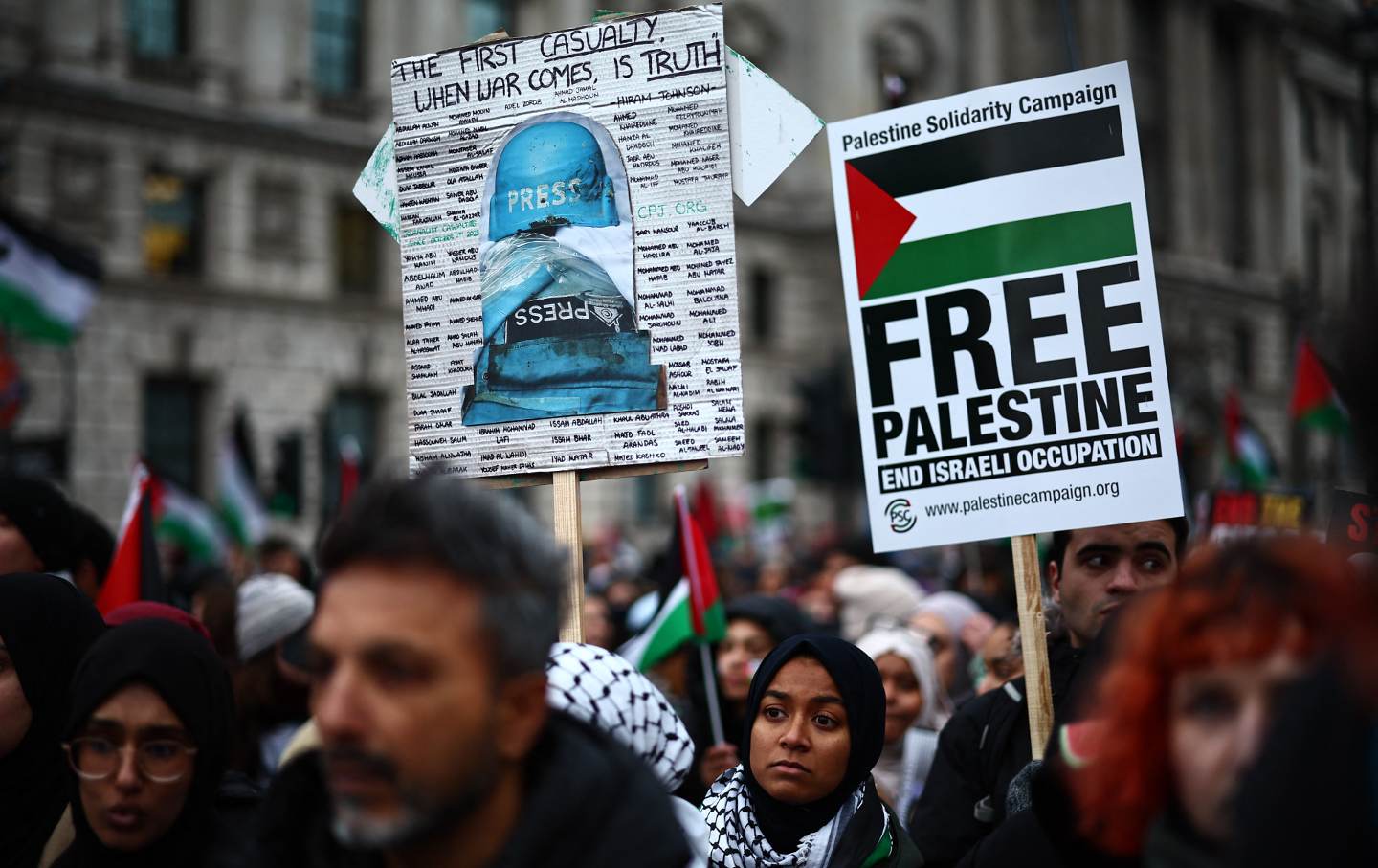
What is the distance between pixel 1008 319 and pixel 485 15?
28.8 meters

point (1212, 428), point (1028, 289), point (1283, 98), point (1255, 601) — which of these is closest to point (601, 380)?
point (1028, 289)

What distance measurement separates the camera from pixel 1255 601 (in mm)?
1821

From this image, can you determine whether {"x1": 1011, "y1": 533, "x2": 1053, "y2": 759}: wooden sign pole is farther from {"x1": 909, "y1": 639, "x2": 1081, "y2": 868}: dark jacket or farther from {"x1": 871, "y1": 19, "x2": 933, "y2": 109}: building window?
{"x1": 871, "y1": 19, "x2": 933, "y2": 109}: building window

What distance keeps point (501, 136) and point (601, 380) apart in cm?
77

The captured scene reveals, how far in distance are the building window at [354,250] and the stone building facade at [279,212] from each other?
0.04 meters

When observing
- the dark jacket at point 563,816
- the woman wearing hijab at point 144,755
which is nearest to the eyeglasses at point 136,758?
the woman wearing hijab at point 144,755

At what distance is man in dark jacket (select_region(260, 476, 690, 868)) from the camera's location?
2074 mm

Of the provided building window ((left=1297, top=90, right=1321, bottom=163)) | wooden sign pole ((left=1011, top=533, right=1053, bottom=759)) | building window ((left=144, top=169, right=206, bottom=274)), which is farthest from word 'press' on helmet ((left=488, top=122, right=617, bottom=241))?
building window ((left=1297, top=90, right=1321, bottom=163))

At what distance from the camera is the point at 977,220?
4316 mm

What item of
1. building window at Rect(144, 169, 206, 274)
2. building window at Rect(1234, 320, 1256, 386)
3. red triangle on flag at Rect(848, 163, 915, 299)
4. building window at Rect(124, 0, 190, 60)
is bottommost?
red triangle on flag at Rect(848, 163, 915, 299)

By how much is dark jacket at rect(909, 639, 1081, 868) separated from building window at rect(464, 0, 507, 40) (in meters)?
28.3

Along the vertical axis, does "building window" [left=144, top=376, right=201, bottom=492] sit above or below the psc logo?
above

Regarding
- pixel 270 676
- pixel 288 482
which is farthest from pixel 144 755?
pixel 288 482

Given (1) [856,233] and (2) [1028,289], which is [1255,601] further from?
(1) [856,233]
